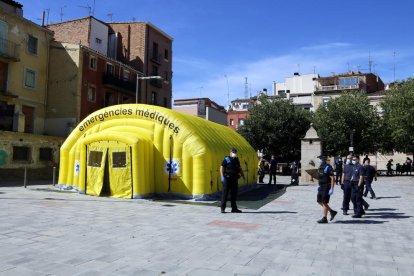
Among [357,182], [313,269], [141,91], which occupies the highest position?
[141,91]

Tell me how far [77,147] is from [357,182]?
11672 mm

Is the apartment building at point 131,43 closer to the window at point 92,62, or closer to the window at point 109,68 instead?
the window at point 109,68

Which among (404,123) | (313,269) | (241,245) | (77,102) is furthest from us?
(404,123)

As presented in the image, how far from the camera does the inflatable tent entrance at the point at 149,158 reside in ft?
47.6

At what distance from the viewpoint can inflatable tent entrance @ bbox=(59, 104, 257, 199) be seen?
572 inches

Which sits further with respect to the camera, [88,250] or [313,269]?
[88,250]

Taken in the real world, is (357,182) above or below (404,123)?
below

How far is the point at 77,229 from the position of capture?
27.2ft

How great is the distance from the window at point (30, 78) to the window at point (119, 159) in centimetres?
2023

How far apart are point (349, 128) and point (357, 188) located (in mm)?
30891

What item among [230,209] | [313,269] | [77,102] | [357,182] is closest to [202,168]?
[230,209]

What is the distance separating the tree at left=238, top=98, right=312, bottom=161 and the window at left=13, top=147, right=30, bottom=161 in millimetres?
24341

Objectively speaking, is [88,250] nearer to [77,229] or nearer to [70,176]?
[77,229]

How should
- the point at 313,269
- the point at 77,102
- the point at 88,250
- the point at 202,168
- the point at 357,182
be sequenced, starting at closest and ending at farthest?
the point at 313,269 < the point at 88,250 < the point at 357,182 < the point at 202,168 < the point at 77,102
